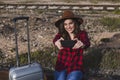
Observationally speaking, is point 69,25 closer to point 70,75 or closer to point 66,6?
point 70,75

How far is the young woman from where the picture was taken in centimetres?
555

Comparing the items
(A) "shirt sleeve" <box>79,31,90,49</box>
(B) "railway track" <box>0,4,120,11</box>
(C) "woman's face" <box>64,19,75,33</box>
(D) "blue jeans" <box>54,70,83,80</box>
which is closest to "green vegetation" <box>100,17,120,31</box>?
(B) "railway track" <box>0,4,120,11</box>

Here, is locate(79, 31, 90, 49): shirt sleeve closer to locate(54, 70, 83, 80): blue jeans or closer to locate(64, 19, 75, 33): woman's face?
locate(64, 19, 75, 33): woman's face

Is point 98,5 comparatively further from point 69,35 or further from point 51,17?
point 69,35

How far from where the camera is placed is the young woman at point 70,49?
5555 millimetres

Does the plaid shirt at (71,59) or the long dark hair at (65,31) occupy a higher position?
the long dark hair at (65,31)

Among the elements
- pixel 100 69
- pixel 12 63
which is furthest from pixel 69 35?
pixel 12 63

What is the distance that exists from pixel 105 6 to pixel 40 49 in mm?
5148

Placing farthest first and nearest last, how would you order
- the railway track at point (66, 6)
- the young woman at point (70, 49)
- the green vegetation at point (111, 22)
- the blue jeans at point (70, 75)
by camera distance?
the railway track at point (66, 6) < the green vegetation at point (111, 22) < the young woman at point (70, 49) < the blue jeans at point (70, 75)

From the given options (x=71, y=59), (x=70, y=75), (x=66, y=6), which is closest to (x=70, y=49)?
(x=71, y=59)

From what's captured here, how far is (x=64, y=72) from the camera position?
5.53 m

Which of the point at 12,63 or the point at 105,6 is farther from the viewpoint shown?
the point at 105,6

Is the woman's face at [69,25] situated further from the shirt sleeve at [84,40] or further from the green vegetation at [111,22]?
the green vegetation at [111,22]

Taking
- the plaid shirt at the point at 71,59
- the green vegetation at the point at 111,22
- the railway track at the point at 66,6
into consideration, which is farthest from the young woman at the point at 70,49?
the railway track at the point at 66,6
